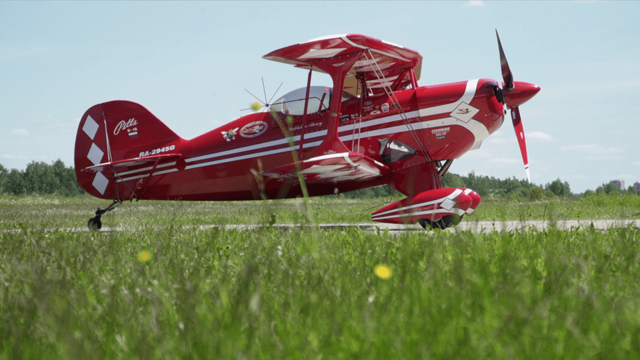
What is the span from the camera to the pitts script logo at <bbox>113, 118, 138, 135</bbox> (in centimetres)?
1077

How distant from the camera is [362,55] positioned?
8102 mm

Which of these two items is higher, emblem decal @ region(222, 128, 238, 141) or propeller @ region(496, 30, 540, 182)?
propeller @ region(496, 30, 540, 182)

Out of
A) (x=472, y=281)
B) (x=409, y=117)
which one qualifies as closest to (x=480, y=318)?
(x=472, y=281)

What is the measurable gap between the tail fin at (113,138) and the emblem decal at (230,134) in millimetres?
1582

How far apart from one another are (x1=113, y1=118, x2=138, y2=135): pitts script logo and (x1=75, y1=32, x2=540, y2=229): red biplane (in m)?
1.22

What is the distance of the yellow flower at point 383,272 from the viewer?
2191 mm

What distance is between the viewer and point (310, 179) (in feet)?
28.1

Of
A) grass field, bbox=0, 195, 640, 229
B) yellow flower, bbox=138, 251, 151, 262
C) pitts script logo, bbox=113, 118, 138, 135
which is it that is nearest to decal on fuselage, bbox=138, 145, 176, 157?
pitts script logo, bbox=113, 118, 138, 135

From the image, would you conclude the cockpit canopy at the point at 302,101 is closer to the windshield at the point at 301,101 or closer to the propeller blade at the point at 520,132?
the windshield at the point at 301,101

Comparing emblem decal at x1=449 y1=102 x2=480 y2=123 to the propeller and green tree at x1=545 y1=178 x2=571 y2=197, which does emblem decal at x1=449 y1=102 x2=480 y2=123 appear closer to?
the propeller

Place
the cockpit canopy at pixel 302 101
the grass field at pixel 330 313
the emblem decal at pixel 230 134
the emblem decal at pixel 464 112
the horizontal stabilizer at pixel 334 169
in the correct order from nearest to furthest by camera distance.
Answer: the grass field at pixel 330 313
the horizontal stabilizer at pixel 334 169
the emblem decal at pixel 464 112
the cockpit canopy at pixel 302 101
the emblem decal at pixel 230 134

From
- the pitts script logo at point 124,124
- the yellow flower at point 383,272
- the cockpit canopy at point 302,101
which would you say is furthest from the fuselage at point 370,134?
the yellow flower at point 383,272

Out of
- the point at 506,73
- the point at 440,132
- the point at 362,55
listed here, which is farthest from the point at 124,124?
the point at 506,73

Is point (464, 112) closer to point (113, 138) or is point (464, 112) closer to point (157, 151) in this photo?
point (157, 151)
